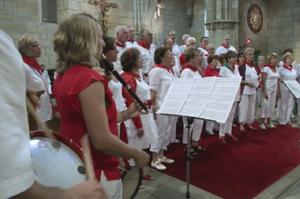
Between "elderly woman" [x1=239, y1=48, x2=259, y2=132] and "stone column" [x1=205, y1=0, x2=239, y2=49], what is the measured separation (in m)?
4.40

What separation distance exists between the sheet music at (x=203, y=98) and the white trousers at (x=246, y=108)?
11.8 feet

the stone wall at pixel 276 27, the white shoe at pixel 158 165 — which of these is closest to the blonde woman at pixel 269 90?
the white shoe at pixel 158 165

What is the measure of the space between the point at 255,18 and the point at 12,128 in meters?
13.1

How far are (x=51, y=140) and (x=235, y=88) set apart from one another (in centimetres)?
271

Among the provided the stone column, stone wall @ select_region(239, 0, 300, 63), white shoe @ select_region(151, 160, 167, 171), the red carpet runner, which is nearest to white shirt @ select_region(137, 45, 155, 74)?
the red carpet runner

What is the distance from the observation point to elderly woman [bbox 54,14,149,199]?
148 cm

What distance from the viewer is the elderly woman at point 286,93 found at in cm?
828

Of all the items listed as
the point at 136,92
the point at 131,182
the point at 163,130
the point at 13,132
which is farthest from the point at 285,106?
the point at 13,132

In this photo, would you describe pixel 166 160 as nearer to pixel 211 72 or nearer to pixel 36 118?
pixel 211 72

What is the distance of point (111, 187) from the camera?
1.71 meters

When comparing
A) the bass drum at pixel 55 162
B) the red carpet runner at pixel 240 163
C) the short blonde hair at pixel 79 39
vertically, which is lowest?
the red carpet runner at pixel 240 163

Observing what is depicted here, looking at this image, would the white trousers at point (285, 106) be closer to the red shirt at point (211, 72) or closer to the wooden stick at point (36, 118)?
the red shirt at point (211, 72)

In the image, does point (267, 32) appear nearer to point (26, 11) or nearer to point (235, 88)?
point (26, 11)

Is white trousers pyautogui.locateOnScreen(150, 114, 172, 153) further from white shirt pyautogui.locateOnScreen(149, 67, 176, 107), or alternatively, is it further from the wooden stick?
the wooden stick
